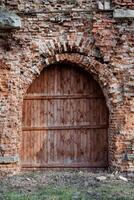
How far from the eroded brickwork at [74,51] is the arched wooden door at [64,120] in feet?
1.43

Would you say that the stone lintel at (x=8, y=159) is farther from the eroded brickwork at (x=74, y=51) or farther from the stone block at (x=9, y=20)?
the stone block at (x=9, y=20)

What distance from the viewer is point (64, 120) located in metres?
10.4

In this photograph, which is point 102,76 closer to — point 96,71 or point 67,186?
point 96,71

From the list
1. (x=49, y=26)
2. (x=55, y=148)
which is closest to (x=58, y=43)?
(x=49, y=26)

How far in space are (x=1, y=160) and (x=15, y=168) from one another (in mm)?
379

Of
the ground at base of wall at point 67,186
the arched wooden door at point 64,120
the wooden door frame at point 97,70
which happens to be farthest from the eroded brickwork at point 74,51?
the ground at base of wall at point 67,186

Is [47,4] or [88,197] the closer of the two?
[88,197]

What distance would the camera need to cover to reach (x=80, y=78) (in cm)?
1041

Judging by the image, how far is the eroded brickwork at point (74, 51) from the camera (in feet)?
32.3

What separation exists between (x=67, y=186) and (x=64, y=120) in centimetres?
226

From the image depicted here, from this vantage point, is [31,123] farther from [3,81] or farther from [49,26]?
[49,26]

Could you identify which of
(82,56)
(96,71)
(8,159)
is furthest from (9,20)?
(8,159)

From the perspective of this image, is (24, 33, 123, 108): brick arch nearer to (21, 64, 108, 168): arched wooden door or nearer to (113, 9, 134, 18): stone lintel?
(21, 64, 108, 168): arched wooden door

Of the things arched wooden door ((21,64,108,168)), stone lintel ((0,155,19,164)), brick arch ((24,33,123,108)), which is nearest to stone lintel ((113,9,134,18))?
brick arch ((24,33,123,108))
